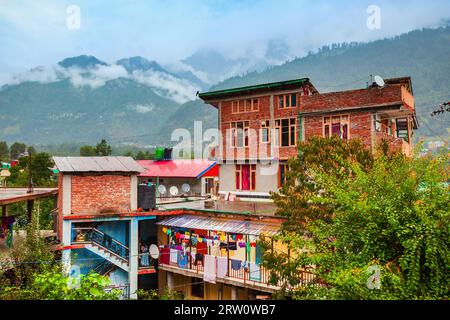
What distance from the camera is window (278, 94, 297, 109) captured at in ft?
78.4

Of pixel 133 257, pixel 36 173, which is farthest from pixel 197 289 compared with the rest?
pixel 36 173

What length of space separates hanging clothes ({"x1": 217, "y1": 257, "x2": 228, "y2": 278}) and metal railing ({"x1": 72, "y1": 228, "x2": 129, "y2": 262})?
523 centimetres

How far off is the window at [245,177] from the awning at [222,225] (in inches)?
244

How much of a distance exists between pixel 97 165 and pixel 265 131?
1109cm

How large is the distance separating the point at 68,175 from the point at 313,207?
1234 centimetres

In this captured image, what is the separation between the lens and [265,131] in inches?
990

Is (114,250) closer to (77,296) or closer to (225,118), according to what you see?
(225,118)

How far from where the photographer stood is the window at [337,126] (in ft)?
71.2

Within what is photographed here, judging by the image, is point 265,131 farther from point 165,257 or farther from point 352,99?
point 165,257

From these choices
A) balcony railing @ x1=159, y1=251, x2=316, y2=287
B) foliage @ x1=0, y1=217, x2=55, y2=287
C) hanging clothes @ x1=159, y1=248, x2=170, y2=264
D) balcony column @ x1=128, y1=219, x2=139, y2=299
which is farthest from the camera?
hanging clothes @ x1=159, y1=248, x2=170, y2=264

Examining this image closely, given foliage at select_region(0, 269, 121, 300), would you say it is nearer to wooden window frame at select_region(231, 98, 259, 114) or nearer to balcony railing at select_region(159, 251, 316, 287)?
balcony railing at select_region(159, 251, 316, 287)

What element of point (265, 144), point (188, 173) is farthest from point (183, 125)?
point (265, 144)

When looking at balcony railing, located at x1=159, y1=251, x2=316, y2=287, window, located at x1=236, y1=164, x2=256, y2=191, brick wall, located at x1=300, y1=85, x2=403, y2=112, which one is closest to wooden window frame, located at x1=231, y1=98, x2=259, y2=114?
brick wall, located at x1=300, y1=85, x2=403, y2=112

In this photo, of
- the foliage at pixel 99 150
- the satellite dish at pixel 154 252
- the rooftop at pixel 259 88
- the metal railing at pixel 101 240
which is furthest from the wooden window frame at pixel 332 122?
the foliage at pixel 99 150
